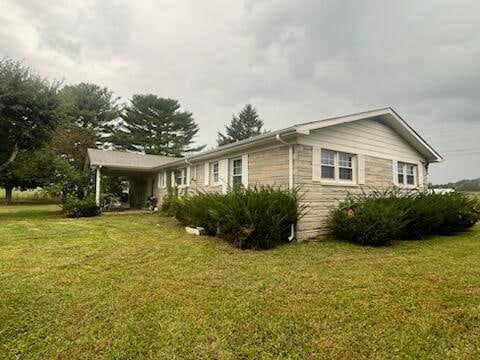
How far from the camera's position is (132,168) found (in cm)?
1661

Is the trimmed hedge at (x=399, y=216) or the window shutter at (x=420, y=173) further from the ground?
the window shutter at (x=420, y=173)

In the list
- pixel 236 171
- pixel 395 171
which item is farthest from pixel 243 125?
pixel 395 171

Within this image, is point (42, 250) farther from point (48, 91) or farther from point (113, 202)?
point (113, 202)

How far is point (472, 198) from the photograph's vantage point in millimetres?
10008

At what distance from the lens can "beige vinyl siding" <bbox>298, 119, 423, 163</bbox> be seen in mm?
8484

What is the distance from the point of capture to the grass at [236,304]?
8.79ft

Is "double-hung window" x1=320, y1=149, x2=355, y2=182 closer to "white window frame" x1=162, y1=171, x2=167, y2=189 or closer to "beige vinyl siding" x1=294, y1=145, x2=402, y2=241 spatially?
"beige vinyl siding" x1=294, y1=145, x2=402, y2=241

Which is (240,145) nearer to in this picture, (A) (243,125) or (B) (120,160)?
(B) (120,160)

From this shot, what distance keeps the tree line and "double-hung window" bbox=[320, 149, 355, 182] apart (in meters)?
13.4

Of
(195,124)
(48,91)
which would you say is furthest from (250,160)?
(195,124)

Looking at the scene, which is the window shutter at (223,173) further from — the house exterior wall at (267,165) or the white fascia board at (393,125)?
the white fascia board at (393,125)

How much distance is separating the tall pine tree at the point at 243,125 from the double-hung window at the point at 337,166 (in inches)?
1280

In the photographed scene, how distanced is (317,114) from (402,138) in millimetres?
9387

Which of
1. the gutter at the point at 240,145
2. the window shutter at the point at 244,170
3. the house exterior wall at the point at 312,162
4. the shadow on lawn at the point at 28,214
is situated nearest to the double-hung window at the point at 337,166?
the house exterior wall at the point at 312,162
